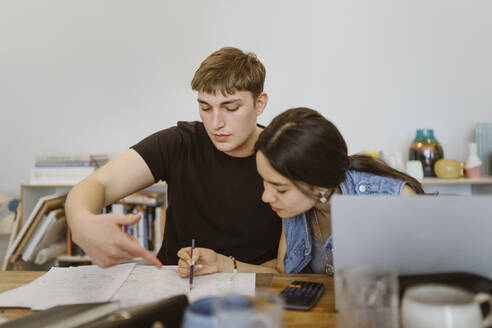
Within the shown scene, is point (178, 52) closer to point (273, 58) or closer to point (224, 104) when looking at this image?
point (273, 58)

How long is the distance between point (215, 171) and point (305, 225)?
0.43m

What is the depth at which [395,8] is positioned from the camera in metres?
2.53

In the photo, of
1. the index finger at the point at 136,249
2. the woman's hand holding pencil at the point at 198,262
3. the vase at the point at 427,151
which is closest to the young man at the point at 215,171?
the woman's hand holding pencil at the point at 198,262

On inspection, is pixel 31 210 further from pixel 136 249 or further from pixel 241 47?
pixel 136 249

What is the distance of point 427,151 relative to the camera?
2.35 meters

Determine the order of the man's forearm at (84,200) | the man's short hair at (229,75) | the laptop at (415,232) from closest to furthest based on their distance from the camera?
1. the laptop at (415,232)
2. the man's forearm at (84,200)
3. the man's short hair at (229,75)

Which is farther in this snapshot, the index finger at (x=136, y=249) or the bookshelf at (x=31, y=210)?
the bookshelf at (x=31, y=210)

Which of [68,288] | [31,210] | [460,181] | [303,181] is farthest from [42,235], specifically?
[460,181]

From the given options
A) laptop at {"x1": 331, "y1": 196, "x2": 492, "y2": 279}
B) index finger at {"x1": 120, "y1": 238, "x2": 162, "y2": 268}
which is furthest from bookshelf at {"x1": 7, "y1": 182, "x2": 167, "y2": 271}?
laptop at {"x1": 331, "y1": 196, "x2": 492, "y2": 279}

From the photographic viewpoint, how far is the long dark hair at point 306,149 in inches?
42.4

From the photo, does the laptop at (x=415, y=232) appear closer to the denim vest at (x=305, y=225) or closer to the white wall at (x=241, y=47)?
the denim vest at (x=305, y=225)

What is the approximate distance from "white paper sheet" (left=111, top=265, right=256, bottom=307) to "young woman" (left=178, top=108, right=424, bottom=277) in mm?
48

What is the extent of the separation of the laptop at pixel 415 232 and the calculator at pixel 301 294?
15cm

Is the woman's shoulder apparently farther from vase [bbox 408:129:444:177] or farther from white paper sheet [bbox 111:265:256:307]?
vase [bbox 408:129:444:177]
